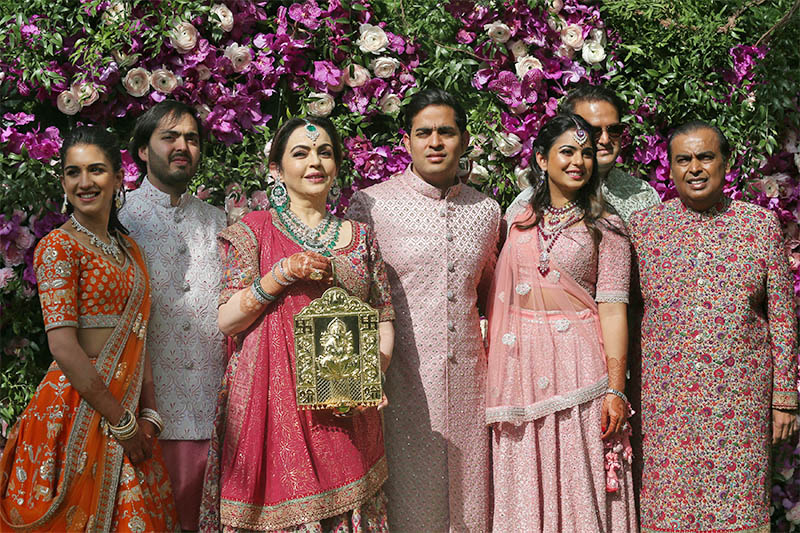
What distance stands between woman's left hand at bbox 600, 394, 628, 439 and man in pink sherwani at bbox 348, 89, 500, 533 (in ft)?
1.89

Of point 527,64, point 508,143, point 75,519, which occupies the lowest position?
point 75,519

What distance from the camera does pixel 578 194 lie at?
409cm

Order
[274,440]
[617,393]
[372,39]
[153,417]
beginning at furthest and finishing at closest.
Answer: [372,39] < [617,393] < [153,417] < [274,440]

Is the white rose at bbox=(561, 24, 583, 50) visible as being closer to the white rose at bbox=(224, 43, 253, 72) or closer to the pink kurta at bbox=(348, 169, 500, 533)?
the pink kurta at bbox=(348, 169, 500, 533)

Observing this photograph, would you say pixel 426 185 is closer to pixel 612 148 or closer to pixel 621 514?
pixel 612 148

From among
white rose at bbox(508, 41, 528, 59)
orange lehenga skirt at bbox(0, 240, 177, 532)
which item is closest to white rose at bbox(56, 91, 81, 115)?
orange lehenga skirt at bbox(0, 240, 177, 532)

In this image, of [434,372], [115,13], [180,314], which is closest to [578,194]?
[434,372]

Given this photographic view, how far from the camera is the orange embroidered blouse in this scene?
11.3 ft

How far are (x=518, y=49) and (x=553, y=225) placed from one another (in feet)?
4.77

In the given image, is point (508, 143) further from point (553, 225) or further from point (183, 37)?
point (183, 37)

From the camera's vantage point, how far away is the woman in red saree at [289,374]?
3471 mm

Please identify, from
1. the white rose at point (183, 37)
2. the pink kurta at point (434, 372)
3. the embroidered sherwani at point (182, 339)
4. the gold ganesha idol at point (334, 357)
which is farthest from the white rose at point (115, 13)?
the gold ganesha idol at point (334, 357)

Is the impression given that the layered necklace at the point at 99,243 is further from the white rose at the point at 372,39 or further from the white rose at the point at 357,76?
the white rose at the point at 372,39

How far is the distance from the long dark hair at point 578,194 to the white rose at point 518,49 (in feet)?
3.56
